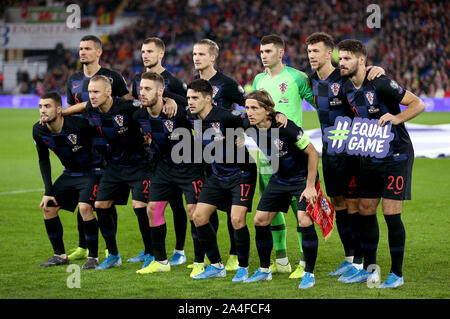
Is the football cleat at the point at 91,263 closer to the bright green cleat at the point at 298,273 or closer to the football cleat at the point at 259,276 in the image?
the football cleat at the point at 259,276

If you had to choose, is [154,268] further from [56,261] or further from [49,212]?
[49,212]

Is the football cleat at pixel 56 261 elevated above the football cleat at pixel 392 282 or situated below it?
below

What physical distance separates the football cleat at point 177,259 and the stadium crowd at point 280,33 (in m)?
21.6

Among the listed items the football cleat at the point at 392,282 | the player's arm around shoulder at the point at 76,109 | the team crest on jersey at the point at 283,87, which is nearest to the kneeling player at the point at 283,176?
the football cleat at the point at 392,282

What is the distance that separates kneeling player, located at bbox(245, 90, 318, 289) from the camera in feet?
19.1

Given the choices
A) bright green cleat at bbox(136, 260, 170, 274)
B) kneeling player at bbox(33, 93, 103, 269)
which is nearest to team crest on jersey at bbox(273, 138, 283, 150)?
bright green cleat at bbox(136, 260, 170, 274)

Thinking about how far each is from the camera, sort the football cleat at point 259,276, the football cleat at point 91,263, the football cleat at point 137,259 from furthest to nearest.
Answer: the football cleat at point 137,259
the football cleat at point 91,263
the football cleat at point 259,276

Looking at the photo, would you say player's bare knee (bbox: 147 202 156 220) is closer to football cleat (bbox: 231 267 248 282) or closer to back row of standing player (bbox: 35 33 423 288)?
back row of standing player (bbox: 35 33 423 288)

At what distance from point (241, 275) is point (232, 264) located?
590 millimetres

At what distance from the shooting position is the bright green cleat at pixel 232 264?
21.9 feet

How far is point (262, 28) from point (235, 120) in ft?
95.2

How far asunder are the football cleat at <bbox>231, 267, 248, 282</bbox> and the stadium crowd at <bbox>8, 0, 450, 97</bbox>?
72.7ft

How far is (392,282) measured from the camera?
573cm
